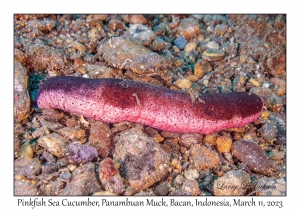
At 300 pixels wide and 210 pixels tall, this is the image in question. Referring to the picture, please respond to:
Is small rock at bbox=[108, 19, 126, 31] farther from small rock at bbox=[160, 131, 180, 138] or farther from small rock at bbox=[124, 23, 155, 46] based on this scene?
small rock at bbox=[160, 131, 180, 138]

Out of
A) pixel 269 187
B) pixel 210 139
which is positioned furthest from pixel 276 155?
pixel 210 139

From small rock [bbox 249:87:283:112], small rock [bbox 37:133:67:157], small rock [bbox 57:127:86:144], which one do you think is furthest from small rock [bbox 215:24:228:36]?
small rock [bbox 37:133:67:157]

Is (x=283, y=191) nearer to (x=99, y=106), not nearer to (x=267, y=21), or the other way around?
(x=99, y=106)

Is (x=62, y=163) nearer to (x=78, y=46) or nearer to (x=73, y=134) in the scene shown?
(x=73, y=134)

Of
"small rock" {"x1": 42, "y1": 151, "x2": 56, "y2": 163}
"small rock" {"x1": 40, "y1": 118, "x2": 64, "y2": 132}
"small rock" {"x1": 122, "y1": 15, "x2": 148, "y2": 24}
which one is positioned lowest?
"small rock" {"x1": 42, "y1": 151, "x2": 56, "y2": 163}

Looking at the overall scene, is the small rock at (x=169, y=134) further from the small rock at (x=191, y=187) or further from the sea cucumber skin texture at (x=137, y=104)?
the small rock at (x=191, y=187)

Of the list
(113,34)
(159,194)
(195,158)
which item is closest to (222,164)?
(195,158)
